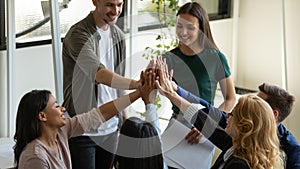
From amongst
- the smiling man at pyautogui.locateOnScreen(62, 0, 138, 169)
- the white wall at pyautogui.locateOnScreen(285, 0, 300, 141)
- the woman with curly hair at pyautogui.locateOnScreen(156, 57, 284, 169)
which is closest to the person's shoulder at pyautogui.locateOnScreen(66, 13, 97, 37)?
the smiling man at pyautogui.locateOnScreen(62, 0, 138, 169)

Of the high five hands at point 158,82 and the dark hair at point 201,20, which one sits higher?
the dark hair at point 201,20

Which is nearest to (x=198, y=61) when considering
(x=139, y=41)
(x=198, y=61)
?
(x=198, y=61)

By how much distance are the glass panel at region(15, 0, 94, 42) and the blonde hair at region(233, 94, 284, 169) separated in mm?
1791

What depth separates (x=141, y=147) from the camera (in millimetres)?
2078

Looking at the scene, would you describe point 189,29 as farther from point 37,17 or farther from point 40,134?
point 37,17

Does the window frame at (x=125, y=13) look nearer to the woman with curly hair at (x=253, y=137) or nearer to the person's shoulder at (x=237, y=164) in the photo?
the woman with curly hair at (x=253, y=137)

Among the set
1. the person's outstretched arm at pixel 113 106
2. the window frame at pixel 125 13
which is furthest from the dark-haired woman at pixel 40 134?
the window frame at pixel 125 13

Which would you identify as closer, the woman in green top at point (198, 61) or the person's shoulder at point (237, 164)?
the person's shoulder at point (237, 164)

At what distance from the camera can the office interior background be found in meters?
2.99

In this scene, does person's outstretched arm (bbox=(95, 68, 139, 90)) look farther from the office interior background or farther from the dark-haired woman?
the office interior background

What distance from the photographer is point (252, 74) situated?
4.21m

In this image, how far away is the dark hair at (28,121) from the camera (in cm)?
192

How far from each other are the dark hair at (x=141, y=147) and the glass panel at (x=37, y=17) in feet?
4.28

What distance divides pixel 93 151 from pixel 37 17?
120cm
